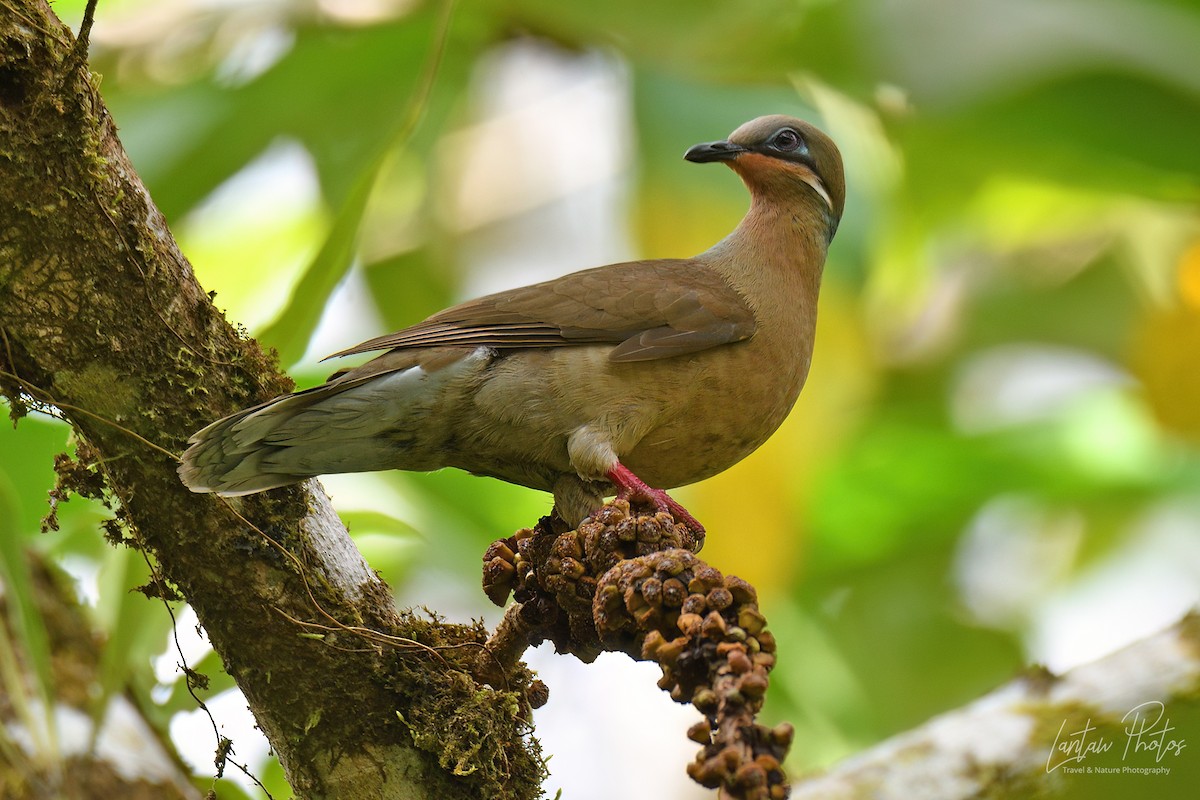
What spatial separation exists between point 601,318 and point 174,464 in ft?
4.96

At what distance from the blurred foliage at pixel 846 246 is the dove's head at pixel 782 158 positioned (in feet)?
1.20

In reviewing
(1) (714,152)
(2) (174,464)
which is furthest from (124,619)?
(1) (714,152)

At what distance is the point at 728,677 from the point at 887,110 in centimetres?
454

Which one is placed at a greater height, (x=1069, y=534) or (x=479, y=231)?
(x=479, y=231)

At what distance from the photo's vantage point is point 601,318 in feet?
13.0

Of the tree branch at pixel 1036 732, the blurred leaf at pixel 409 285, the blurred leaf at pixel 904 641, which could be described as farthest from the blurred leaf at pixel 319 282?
the blurred leaf at pixel 904 641

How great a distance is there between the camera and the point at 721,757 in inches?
82.8

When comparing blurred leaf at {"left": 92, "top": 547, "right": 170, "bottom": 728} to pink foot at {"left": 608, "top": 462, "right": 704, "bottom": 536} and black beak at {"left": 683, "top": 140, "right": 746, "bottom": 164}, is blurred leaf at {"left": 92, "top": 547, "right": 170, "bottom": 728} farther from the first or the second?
black beak at {"left": 683, "top": 140, "right": 746, "bottom": 164}

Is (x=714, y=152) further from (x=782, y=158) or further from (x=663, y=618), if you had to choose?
(x=663, y=618)

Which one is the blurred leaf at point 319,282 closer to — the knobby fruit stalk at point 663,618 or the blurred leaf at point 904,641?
the knobby fruit stalk at point 663,618

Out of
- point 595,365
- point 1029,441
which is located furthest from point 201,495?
point 1029,441

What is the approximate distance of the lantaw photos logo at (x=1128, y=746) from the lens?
3.71 metres

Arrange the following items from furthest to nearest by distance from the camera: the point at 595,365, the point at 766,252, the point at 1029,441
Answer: the point at 1029,441, the point at 766,252, the point at 595,365

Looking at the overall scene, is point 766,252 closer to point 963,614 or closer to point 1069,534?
point 963,614
